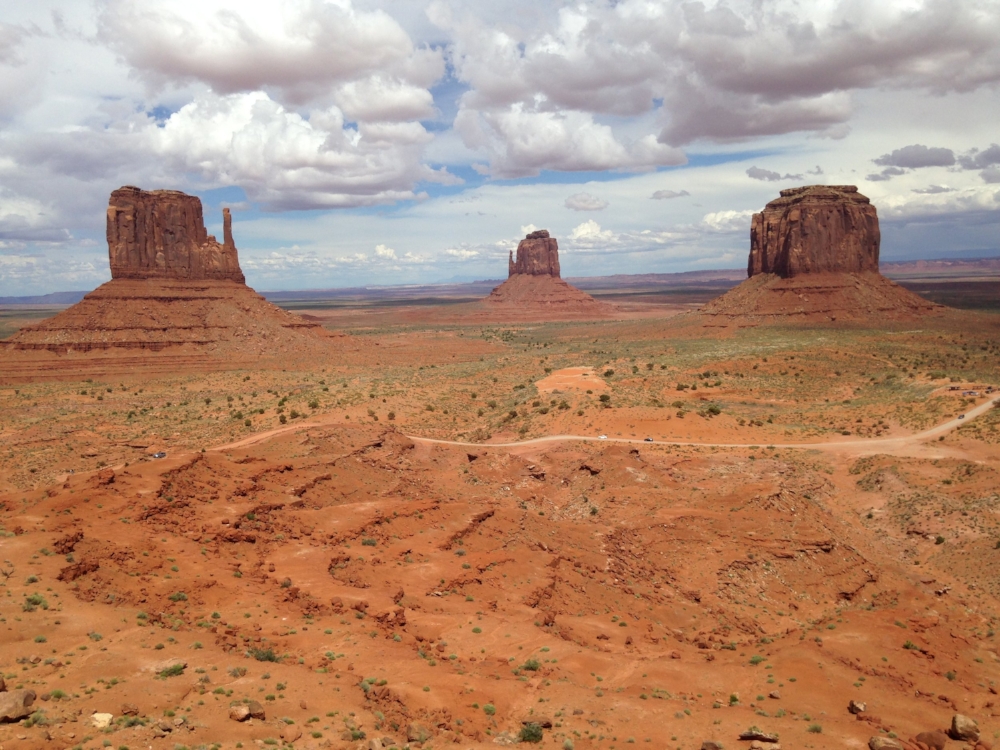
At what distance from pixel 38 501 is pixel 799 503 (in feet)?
99.3

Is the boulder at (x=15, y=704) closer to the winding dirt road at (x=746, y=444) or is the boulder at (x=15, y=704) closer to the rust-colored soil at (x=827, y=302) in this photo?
the winding dirt road at (x=746, y=444)

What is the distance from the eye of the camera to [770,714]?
17047 millimetres

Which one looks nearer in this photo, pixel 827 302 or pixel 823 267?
pixel 827 302

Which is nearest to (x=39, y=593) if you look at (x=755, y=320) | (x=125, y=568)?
(x=125, y=568)

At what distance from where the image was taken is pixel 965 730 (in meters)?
16.2

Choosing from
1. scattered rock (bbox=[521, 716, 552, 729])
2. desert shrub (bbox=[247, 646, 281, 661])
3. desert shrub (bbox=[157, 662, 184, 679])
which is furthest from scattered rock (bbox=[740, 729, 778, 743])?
desert shrub (bbox=[157, 662, 184, 679])

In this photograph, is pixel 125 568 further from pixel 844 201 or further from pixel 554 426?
pixel 844 201

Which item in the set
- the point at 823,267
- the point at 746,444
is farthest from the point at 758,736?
the point at 823,267

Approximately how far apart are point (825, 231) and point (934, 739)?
10897cm

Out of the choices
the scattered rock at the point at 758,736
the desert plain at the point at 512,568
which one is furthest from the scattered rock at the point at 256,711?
the scattered rock at the point at 758,736

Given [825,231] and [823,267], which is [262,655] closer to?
[823,267]

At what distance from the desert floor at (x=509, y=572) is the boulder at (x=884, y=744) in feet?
2.10

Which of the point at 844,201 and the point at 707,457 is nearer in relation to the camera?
the point at 707,457

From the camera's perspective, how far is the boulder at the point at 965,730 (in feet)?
52.9
